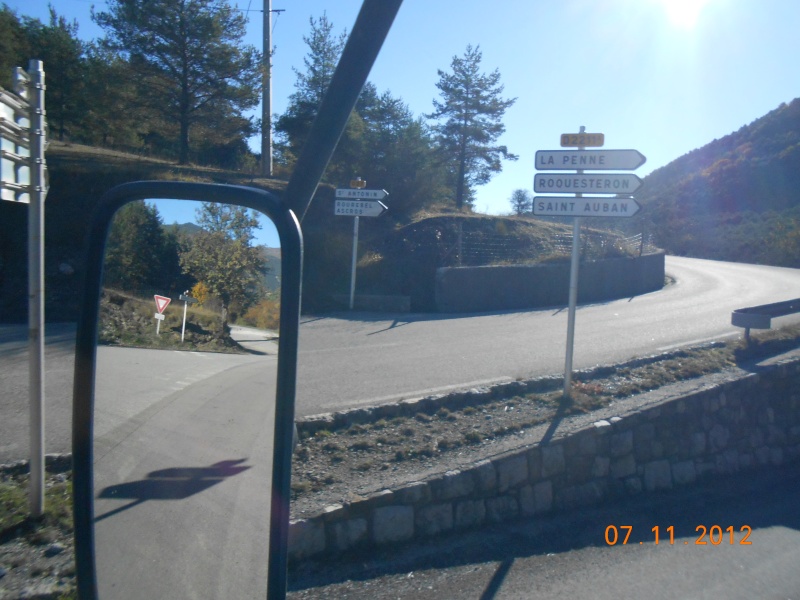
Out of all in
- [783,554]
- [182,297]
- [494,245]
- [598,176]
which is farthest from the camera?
[494,245]

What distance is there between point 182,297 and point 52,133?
94.4ft

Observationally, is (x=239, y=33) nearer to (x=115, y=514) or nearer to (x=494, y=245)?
(x=494, y=245)

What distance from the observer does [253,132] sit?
75.0 ft

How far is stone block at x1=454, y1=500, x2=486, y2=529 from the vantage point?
18.2ft

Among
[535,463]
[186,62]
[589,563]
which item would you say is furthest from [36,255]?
[186,62]

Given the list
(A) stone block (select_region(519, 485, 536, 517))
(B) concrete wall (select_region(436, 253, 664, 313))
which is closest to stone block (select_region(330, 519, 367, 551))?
(A) stone block (select_region(519, 485, 536, 517))

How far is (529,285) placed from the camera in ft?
68.9

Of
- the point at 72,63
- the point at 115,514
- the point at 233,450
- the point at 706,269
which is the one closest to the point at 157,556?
the point at 115,514

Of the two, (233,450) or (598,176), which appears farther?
(598,176)

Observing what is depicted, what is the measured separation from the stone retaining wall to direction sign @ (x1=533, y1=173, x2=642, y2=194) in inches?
96.5

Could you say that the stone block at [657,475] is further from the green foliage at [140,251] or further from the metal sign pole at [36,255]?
Result: the green foliage at [140,251]

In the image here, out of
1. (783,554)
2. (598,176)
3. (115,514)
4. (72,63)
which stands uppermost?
(72,63)

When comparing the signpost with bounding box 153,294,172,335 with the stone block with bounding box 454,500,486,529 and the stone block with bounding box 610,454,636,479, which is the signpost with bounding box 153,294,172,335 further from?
the stone block with bounding box 610,454,636,479

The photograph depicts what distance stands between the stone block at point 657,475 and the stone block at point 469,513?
240 centimetres
